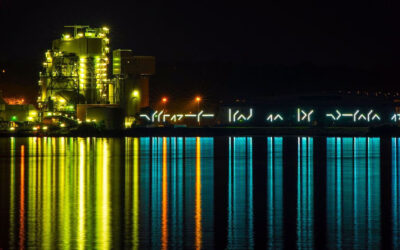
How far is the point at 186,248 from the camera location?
14055 millimetres

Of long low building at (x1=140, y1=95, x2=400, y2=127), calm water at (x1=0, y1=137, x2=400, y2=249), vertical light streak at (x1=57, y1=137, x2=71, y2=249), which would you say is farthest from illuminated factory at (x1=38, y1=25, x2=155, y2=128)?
vertical light streak at (x1=57, y1=137, x2=71, y2=249)

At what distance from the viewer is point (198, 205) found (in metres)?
19.8

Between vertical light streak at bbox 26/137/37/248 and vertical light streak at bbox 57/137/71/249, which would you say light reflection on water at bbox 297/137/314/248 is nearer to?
vertical light streak at bbox 57/137/71/249

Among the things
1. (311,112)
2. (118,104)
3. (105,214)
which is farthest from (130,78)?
(105,214)

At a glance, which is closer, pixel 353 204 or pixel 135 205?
pixel 135 205

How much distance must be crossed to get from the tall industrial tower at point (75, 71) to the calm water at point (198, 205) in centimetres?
3879

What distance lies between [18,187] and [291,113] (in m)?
75.9

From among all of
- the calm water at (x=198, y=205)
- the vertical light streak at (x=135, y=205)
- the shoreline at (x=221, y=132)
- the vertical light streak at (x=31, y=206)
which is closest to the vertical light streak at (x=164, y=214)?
the calm water at (x=198, y=205)

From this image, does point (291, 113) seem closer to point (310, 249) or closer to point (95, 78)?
point (95, 78)

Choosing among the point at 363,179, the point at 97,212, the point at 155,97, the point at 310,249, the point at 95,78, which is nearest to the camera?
the point at 310,249

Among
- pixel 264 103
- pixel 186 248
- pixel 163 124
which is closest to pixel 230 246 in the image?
pixel 186 248

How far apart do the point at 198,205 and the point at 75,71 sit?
55.0 meters

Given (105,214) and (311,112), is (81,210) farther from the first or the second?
(311,112)

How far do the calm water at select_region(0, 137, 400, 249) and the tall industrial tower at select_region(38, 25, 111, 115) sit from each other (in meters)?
38.8
